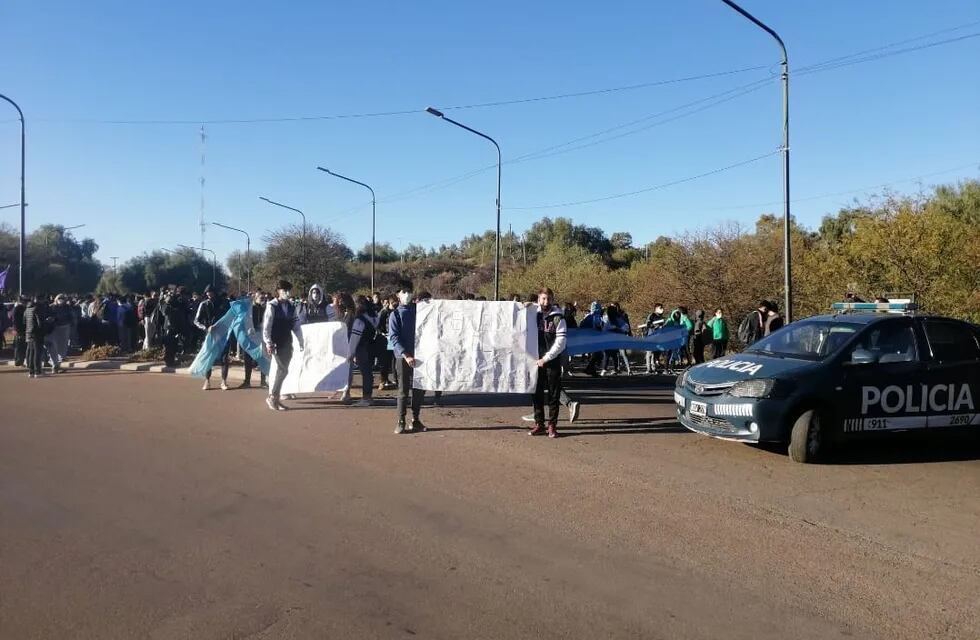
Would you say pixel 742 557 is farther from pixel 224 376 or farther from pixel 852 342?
pixel 224 376

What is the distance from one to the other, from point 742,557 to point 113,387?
12823 millimetres

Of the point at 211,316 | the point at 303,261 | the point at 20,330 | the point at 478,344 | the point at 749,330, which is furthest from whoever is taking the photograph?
the point at 303,261

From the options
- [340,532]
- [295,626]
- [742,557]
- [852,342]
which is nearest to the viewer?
[295,626]

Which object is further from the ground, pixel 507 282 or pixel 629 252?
pixel 629 252

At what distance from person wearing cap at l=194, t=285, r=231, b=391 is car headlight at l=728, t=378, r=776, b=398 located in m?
9.52

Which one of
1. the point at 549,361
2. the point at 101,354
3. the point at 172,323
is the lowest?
the point at 101,354

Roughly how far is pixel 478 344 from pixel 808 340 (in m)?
4.17

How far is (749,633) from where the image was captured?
4152 millimetres

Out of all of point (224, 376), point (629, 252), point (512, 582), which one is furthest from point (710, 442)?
point (629, 252)

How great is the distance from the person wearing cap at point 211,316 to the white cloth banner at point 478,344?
18.8 feet

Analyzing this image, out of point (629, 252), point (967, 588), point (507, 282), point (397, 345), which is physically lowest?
point (967, 588)

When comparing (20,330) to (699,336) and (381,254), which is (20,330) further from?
(381,254)

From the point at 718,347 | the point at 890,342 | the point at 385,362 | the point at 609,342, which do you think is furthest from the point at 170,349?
the point at 890,342

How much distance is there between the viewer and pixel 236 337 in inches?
555
